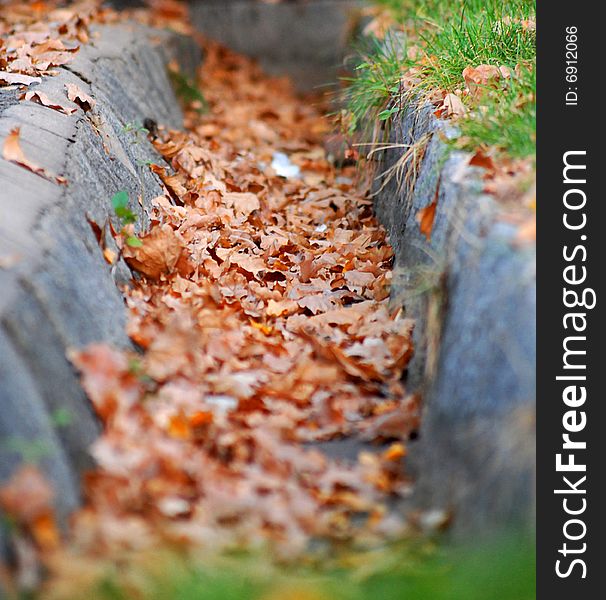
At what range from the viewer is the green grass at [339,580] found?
1.87 meters

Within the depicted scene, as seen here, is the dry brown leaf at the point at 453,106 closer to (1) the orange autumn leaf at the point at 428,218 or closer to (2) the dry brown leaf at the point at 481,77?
(2) the dry brown leaf at the point at 481,77

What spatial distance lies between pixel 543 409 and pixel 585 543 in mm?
357

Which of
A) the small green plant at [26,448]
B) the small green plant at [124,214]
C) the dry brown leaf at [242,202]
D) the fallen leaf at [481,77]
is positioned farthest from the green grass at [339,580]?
the dry brown leaf at [242,202]

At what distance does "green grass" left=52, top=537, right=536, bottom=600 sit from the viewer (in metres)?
1.87

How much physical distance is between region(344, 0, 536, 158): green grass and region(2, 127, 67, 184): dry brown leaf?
1.39 metres

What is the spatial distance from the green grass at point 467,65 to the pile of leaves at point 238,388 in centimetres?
59

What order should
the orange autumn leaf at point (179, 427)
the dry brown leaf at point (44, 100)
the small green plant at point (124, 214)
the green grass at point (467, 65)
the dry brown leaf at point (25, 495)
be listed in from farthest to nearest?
the dry brown leaf at point (44, 100) → the small green plant at point (124, 214) → the green grass at point (467, 65) → the orange autumn leaf at point (179, 427) → the dry brown leaf at point (25, 495)

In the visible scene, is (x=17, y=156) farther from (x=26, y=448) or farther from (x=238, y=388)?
(x=26, y=448)

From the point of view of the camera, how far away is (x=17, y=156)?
273cm

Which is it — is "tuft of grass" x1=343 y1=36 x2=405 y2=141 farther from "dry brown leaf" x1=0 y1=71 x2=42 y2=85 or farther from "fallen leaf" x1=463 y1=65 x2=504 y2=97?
"dry brown leaf" x1=0 y1=71 x2=42 y2=85

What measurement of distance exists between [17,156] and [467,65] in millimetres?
1911

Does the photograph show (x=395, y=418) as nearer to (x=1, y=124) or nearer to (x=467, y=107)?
(x=467, y=107)

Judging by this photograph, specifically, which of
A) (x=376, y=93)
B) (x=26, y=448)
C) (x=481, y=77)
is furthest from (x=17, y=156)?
(x=376, y=93)

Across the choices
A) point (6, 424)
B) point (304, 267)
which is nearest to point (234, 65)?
point (304, 267)
